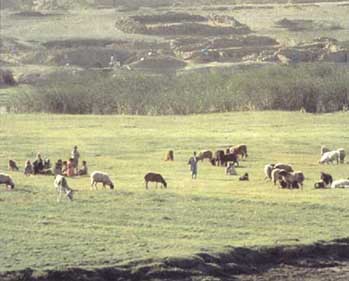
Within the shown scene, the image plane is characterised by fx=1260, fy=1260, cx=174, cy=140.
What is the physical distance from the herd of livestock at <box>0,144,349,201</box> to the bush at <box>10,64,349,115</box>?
2050cm

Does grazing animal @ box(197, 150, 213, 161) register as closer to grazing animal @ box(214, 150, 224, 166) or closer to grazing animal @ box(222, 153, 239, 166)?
grazing animal @ box(214, 150, 224, 166)

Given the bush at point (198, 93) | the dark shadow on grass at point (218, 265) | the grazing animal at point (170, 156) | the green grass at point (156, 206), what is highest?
the bush at point (198, 93)

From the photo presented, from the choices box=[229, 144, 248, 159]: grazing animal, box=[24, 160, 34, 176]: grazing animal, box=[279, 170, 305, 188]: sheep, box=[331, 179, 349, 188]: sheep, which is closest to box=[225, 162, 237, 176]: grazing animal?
box=[229, 144, 248, 159]: grazing animal

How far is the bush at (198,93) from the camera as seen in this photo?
75.1m

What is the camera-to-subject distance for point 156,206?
1483 inches

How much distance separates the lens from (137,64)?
96.2m

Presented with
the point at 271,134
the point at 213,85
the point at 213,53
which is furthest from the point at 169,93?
the point at 213,53

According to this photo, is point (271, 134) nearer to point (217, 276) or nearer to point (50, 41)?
point (217, 276)

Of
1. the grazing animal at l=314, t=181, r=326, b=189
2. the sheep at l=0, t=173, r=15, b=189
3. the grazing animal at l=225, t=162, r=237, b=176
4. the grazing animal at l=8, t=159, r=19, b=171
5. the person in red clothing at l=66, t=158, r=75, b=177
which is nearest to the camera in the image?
the sheep at l=0, t=173, r=15, b=189

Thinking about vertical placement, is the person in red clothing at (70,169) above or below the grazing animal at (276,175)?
above

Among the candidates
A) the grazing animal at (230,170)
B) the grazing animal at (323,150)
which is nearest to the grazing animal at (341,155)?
the grazing animal at (323,150)

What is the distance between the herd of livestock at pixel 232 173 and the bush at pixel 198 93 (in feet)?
67.3

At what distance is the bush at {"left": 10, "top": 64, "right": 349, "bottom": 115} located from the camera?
75125 millimetres

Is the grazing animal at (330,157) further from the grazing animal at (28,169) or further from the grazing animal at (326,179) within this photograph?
the grazing animal at (28,169)
